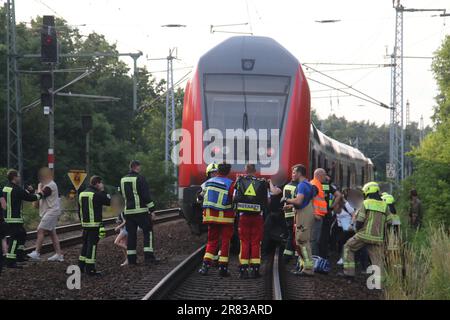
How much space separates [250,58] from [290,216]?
325 centimetres

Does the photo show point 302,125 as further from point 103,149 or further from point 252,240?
point 103,149

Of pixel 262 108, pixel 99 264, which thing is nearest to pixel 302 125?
pixel 262 108

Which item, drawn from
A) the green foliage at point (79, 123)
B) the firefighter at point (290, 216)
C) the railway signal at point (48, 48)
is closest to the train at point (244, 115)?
the firefighter at point (290, 216)

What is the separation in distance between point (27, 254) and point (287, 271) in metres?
5.04

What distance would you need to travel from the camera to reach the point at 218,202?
38.2 feet

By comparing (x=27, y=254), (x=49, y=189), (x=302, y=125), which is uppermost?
(x=302, y=125)

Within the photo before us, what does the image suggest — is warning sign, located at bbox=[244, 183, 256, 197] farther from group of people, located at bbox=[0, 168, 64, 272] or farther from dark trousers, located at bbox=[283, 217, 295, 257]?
group of people, located at bbox=[0, 168, 64, 272]

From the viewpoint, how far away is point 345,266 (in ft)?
38.3

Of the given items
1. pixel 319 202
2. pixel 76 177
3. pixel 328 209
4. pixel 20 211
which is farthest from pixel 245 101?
pixel 76 177

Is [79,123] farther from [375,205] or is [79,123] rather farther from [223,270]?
[375,205]

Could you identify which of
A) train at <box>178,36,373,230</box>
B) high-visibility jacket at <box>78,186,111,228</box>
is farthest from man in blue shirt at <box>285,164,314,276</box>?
high-visibility jacket at <box>78,186,111,228</box>

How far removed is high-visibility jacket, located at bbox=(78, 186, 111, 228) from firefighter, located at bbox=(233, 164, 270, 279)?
6.84 ft

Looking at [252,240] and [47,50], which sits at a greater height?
[47,50]

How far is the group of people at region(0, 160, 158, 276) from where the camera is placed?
11984mm
